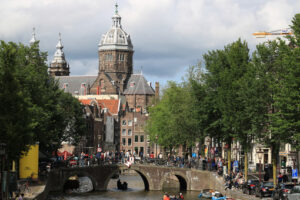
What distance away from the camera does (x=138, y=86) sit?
191 meters

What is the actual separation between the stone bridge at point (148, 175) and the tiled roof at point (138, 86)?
108 metres

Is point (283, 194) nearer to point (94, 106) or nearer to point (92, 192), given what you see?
point (92, 192)

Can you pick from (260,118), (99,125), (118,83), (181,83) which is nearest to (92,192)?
(181,83)

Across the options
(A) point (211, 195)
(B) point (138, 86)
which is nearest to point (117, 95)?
(B) point (138, 86)

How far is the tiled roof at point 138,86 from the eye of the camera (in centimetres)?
18912

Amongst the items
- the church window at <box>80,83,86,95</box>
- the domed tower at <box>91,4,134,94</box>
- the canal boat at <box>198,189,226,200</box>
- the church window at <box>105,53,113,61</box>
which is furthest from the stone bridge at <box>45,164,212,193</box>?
the church window at <box>105,53,113,61</box>

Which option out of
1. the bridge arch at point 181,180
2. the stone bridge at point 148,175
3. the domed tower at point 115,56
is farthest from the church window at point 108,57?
the bridge arch at point 181,180

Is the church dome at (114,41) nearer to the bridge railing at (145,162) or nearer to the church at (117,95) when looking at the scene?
the church at (117,95)

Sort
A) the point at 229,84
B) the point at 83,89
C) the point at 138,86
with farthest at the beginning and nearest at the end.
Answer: the point at 83,89 < the point at 138,86 < the point at 229,84

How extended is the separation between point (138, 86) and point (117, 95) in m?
7.03

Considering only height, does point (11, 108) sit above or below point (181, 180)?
above

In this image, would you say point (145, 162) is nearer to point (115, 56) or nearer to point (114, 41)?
point (115, 56)

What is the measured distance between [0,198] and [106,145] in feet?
353

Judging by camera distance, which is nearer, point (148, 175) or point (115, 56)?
point (148, 175)
